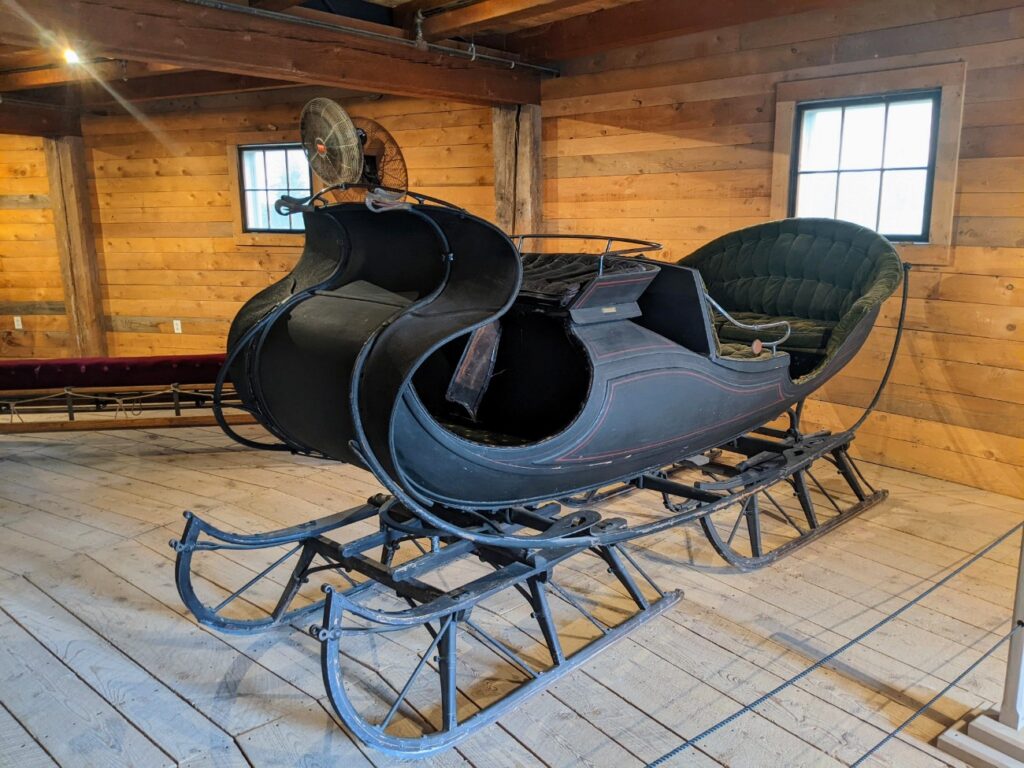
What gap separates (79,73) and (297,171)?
1495mm

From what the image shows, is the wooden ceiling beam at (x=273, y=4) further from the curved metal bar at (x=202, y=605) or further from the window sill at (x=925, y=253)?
the window sill at (x=925, y=253)

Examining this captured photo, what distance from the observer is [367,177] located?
4363mm

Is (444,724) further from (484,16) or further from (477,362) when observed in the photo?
(484,16)

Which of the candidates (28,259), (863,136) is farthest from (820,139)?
(28,259)

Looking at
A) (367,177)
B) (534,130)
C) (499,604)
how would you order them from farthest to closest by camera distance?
(534,130) → (367,177) → (499,604)

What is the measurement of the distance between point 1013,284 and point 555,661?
2.69 meters

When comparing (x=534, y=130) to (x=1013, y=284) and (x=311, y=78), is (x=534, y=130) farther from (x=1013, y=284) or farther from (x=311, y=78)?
(x=1013, y=284)

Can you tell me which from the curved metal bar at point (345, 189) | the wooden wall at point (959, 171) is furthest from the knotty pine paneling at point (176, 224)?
the curved metal bar at point (345, 189)

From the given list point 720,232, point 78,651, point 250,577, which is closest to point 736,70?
point 720,232

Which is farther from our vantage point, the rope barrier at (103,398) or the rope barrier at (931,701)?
the rope barrier at (103,398)

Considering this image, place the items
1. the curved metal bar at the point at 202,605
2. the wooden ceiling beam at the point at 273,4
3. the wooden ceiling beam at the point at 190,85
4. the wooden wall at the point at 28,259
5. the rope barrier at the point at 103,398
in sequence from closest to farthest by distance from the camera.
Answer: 1. the curved metal bar at the point at 202,605
2. the wooden ceiling beam at the point at 273,4
3. the rope barrier at the point at 103,398
4. the wooden ceiling beam at the point at 190,85
5. the wooden wall at the point at 28,259

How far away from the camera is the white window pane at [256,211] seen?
621 centimetres

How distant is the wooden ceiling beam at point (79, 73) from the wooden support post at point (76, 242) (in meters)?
0.94

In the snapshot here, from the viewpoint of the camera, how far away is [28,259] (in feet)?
22.6
